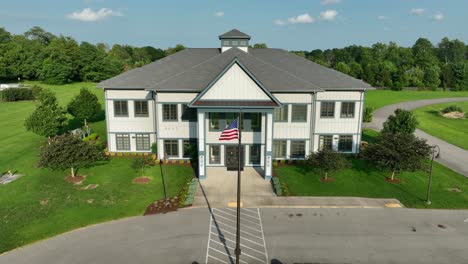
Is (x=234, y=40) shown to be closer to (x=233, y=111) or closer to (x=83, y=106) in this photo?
(x=233, y=111)

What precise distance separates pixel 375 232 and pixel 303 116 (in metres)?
15.2

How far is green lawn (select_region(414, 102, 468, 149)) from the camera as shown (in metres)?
A: 46.8

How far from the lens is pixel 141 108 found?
35969 millimetres

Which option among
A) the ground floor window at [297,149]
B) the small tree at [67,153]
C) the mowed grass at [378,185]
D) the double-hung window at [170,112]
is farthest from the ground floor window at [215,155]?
the small tree at [67,153]

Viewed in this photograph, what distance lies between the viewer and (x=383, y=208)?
24703 millimetres

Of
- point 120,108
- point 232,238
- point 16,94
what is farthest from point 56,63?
point 232,238

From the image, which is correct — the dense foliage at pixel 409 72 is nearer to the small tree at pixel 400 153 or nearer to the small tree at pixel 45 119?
the small tree at pixel 400 153

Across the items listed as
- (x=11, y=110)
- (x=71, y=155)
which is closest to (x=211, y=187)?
(x=71, y=155)

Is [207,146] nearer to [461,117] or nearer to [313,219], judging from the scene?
[313,219]

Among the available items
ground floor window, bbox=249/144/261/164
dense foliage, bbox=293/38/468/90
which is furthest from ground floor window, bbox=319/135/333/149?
Answer: dense foliage, bbox=293/38/468/90

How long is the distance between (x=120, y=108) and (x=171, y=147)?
7.56 meters

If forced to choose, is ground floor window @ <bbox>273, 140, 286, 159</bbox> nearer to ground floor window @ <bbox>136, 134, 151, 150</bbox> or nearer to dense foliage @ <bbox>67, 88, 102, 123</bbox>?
ground floor window @ <bbox>136, 134, 151, 150</bbox>

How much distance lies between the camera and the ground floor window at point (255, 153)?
32812mm

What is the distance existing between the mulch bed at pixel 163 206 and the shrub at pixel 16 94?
7229 centimetres
